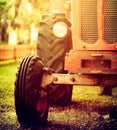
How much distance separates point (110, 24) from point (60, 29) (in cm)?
73

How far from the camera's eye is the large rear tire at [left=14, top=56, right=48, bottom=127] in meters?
5.93

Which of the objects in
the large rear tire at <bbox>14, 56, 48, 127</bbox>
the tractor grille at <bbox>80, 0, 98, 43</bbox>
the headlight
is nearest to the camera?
the large rear tire at <bbox>14, 56, 48, 127</bbox>

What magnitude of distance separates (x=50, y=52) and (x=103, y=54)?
134 cm

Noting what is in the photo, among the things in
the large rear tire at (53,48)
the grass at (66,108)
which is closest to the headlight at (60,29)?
the large rear tire at (53,48)

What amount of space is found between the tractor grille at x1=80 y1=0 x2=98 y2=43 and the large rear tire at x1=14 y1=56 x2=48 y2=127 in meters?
0.75

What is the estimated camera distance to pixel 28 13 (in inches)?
1500

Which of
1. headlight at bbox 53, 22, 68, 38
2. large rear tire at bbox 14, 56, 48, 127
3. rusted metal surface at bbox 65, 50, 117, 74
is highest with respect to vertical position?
headlight at bbox 53, 22, 68, 38

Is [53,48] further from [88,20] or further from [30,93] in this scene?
[30,93]

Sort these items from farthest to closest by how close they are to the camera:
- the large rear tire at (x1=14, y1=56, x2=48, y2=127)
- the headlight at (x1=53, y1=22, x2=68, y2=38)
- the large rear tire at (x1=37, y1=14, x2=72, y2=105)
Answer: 1. the large rear tire at (x1=37, y1=14, x2=72, y2=105)
2. the headlight at (x1=53, y1=22, x2=68, y2=38)
3. the large rear tire at (x1=14, y1=56, x2=48, y2=127)

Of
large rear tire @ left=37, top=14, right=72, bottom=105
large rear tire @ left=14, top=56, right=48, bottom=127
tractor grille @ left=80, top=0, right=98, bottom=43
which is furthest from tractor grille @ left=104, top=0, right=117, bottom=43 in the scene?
large rear tire @ left=37, top=14, right=72, bottom=105

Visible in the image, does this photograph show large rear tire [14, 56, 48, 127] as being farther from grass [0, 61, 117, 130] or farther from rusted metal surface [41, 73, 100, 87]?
rusted metal surface [41, 73, 100, 87]

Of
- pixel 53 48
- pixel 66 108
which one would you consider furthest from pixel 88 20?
pixel 66 108

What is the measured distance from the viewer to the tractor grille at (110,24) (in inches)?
237

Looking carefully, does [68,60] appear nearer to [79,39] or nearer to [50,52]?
[79,39]
